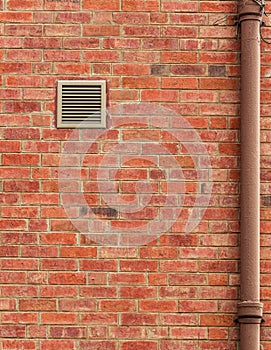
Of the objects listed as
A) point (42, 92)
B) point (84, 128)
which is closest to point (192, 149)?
point (84, 128)

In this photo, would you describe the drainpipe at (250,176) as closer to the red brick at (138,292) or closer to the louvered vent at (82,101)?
the red brick at (138,292)

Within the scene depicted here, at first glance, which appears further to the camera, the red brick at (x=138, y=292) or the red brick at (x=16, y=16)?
the red brick at (x=16, y=16)

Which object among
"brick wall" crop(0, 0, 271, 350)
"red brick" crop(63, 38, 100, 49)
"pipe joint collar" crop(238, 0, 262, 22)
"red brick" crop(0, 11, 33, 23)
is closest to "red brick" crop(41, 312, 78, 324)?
"brick wall" crop(0, 0, 271, 350)

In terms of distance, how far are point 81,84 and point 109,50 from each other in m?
0.25

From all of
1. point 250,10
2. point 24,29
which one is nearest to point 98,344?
point 24,29

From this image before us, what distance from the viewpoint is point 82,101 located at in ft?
14.0

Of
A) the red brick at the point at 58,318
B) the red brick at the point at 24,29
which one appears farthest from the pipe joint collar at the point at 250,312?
the red brick at the point at 24,29

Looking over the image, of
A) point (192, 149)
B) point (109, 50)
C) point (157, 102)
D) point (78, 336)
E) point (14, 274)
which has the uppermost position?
point (109, 50)

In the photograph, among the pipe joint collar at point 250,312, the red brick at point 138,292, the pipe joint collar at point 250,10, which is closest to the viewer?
the pipe joint collar at point 250,312

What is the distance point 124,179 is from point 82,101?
49 cm

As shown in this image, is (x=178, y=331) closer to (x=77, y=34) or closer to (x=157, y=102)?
(x=157, y=102)

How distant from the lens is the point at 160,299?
13.6 ft

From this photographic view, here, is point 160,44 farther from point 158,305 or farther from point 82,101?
point 158,305

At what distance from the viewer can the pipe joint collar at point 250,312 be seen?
4.04 m
